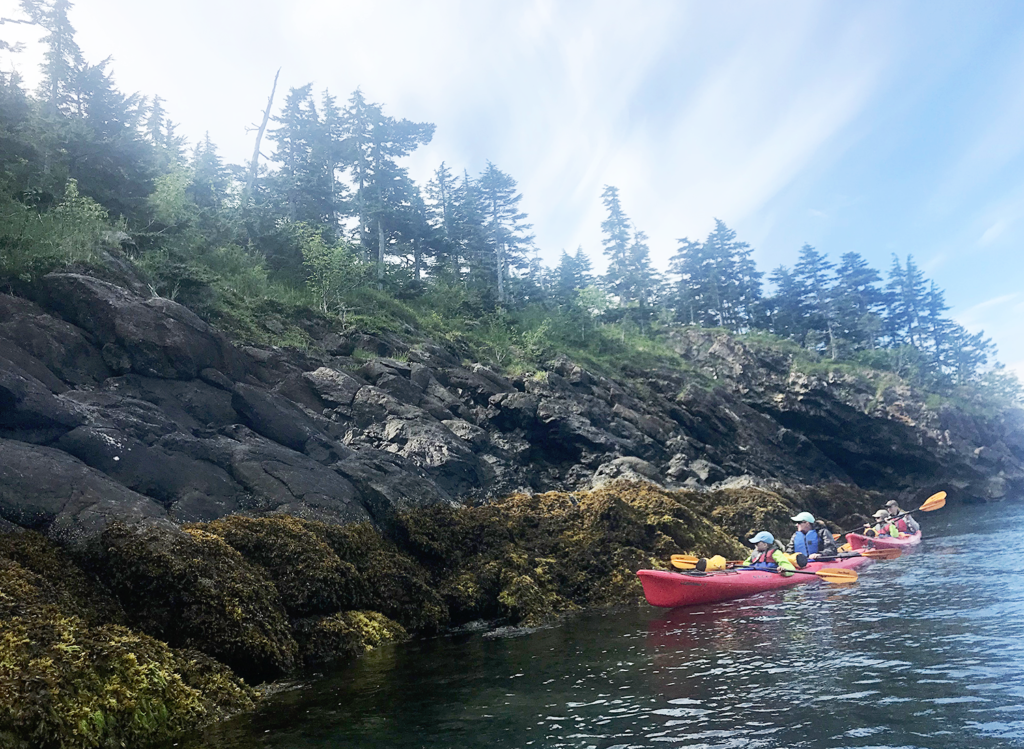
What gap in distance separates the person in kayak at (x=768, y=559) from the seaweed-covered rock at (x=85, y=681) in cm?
1232

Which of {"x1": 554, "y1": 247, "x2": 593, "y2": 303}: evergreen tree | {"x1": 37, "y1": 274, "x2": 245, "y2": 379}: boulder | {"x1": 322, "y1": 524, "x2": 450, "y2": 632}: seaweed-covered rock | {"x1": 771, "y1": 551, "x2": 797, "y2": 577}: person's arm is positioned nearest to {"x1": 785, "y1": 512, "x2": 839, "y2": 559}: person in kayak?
{"x1": 771, "y1": 551, "x2": 797, "y2": 577}: person's arm

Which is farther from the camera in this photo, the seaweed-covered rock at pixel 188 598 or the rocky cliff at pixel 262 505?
the seaweed-covered rock at pixel 188 598

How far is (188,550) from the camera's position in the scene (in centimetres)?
919

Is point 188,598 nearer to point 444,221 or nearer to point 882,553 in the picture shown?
point 882,553

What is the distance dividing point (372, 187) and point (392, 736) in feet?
138

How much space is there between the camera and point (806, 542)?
60.5 ft

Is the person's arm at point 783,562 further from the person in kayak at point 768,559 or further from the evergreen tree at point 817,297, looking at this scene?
the evergreen tree at point 817,297

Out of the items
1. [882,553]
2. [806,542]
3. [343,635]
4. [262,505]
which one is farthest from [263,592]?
[882,553]

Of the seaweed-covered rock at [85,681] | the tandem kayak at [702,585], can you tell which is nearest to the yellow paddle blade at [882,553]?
the tandem kayak at [702,585]

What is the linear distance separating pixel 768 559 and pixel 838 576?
1627 millimetres

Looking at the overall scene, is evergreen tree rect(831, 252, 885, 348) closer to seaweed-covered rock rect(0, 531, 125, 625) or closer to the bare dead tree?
the bare dead tree

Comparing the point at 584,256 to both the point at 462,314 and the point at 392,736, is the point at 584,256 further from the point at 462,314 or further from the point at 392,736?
the point at 392,736

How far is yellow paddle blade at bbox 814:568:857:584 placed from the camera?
15.2 meters

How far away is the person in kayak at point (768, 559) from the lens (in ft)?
50.4
